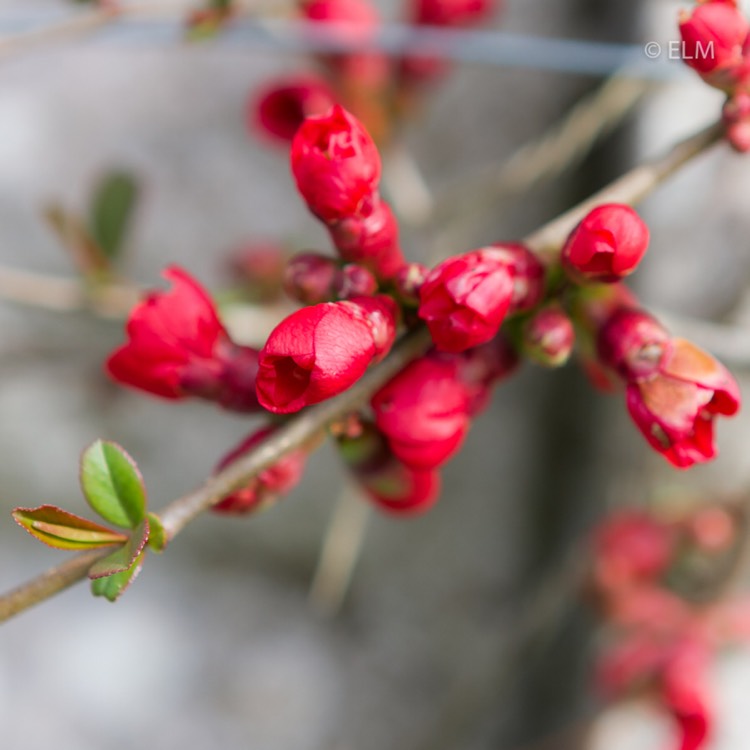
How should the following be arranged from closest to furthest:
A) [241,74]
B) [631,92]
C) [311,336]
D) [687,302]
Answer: [311,336] → [631,92] → [687,302] → [241,74]

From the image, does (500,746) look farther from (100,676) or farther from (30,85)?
(30,85)

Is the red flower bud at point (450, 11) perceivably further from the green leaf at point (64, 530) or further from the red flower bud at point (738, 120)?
the green leaf at point (64, 530)

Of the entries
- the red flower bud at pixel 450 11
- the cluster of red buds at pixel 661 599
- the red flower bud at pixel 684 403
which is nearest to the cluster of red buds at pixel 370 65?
the red flower bud at pixel 450 11

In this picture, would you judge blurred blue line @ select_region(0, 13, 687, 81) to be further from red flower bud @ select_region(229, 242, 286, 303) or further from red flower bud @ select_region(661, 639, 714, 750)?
red flower bud @ select_region(661, 639, 714, 750)

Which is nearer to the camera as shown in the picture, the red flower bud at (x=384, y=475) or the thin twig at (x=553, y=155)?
the red flower bud at (x=384, y=475)

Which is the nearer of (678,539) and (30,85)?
(678,539)

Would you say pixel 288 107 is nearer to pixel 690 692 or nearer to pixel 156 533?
pixel 156 533

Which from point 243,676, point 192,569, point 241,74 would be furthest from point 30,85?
point 243,676

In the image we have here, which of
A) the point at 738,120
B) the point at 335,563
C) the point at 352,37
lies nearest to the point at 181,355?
the point at 738,120
